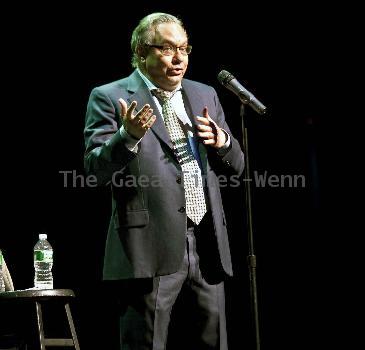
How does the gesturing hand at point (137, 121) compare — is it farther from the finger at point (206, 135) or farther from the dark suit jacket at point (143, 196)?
the finger at point (206, 135)

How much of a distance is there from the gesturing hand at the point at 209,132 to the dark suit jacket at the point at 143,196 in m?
0.10

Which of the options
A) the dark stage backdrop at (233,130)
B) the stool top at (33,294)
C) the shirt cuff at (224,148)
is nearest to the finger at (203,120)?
the shirt cuff at (224,148)

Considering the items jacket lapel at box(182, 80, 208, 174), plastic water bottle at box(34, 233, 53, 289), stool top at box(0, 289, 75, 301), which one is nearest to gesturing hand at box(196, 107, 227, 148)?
jacket lapel at box(182, 80, 208, 174)

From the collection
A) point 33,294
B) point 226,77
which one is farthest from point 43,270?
point 226,77

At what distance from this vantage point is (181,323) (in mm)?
2393

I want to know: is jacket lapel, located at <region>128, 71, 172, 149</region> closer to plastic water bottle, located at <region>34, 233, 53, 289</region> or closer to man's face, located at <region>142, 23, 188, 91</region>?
man's face, located at <region>142, 23, 188, 91</region>

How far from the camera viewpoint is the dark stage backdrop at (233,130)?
11.8 feet

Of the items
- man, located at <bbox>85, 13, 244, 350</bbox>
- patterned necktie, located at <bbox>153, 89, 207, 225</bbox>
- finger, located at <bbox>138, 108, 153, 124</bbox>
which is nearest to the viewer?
finger, located at <bbox>138, 108, 153, 124</bbox>

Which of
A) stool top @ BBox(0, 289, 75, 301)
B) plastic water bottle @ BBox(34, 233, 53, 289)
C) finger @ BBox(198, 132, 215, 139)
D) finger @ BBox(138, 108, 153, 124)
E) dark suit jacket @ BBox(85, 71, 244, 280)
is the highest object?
finger @ BBox(138, 108, 153, 124)

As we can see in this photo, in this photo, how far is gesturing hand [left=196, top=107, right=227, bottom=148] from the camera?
7.27ft

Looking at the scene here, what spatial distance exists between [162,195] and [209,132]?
0.94 feet

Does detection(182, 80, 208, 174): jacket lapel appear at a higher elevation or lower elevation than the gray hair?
lower

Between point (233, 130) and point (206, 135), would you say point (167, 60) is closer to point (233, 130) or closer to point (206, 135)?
point (206, 135)

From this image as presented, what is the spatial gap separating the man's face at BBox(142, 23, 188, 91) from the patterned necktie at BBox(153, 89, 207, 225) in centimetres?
11
